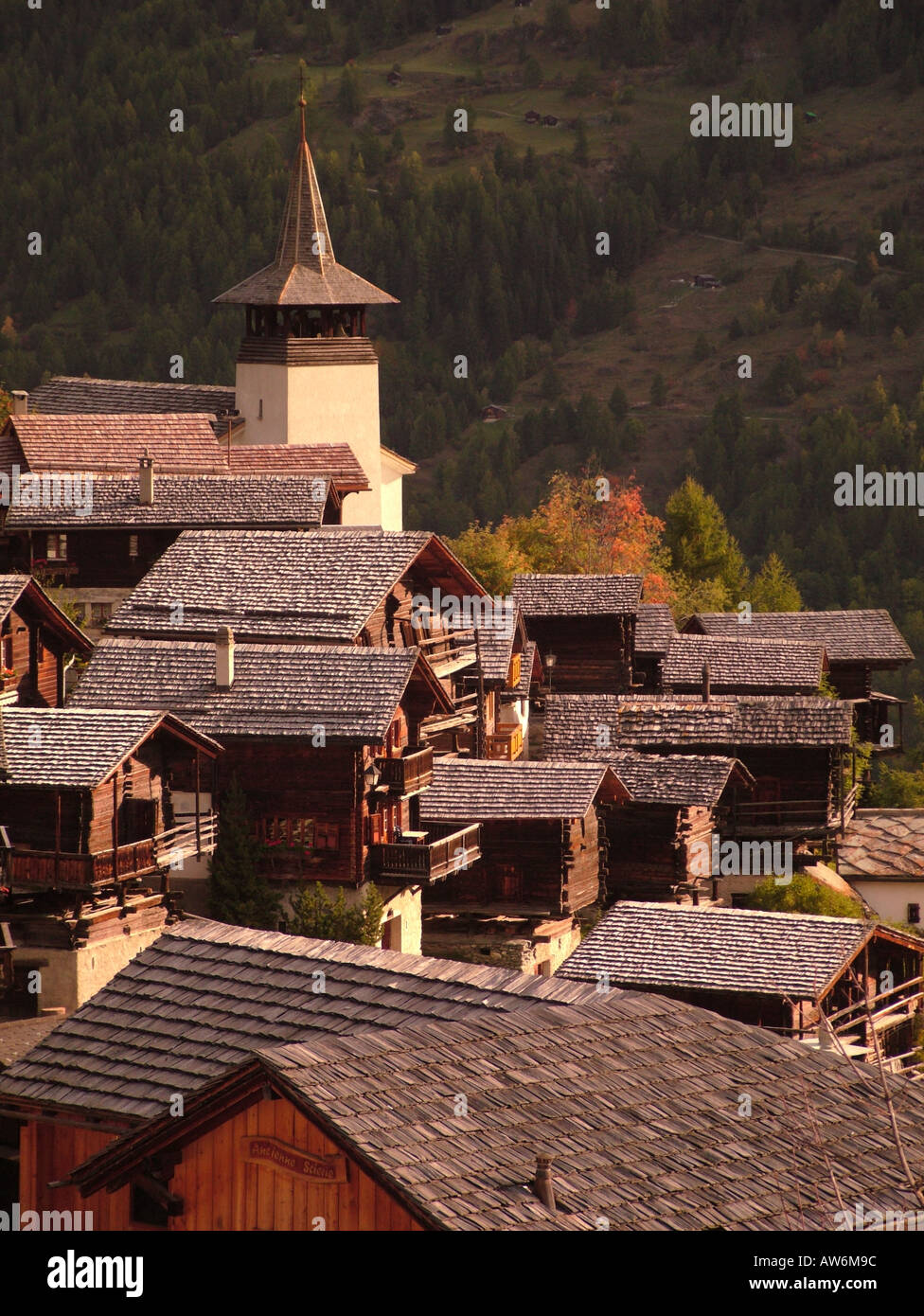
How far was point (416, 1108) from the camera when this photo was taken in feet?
66.5

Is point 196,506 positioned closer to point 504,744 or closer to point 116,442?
point 116,442

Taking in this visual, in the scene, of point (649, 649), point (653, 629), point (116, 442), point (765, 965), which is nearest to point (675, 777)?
point (649, 649)

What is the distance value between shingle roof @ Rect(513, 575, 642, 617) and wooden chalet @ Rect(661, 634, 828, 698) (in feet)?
7.92

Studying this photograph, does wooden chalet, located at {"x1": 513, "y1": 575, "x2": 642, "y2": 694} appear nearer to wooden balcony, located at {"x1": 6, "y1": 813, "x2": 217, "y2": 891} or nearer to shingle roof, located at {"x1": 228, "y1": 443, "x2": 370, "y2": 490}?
shingle roof, located at {"x1": 228, "y1": 443, "x2": 370, "y2": 490}

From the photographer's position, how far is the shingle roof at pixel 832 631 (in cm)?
7288

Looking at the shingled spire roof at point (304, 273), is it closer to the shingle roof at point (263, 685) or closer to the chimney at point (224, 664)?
the shingle roof at point (263, 685)

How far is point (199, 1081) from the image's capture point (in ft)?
77.6

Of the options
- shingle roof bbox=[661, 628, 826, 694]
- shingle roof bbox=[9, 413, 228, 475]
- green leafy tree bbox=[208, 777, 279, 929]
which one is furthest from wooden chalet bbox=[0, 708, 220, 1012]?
shingle roof bbox=[661, 628, 826, 694]

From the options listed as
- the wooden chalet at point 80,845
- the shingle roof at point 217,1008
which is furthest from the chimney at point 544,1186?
the wooden chalet at point 80,845

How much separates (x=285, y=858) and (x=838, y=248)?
150276 mm

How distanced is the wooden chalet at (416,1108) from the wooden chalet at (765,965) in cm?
1483

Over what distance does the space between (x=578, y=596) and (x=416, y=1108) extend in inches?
1715

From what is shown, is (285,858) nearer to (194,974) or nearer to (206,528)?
(206,528)
